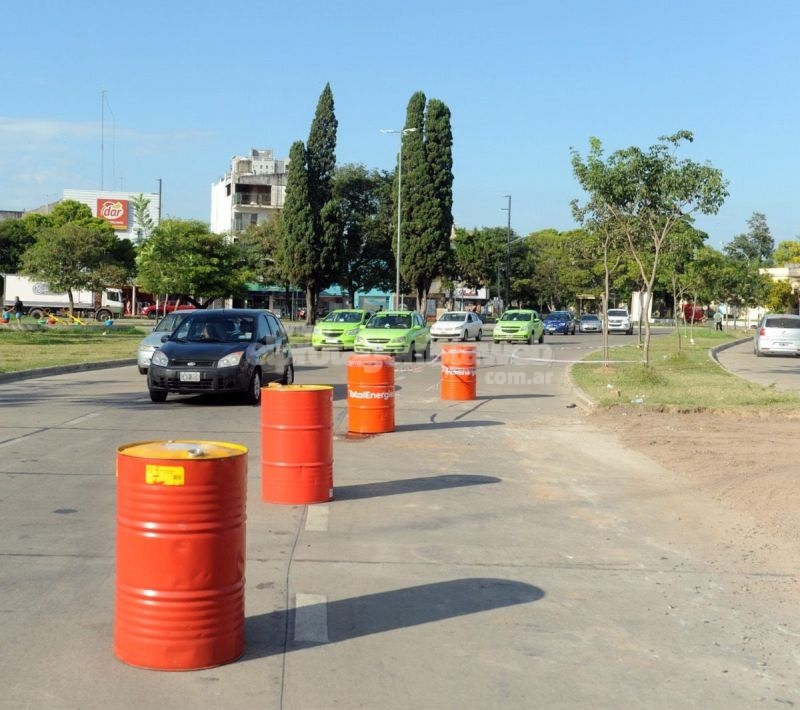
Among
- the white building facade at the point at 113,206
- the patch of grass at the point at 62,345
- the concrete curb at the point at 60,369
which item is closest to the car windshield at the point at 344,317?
the patch of grass at the point at 62,345

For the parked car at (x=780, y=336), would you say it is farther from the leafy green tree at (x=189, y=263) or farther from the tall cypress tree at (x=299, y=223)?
the tall cypress tree at (x=299, y=223)

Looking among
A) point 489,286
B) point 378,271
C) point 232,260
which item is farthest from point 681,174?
point 489,286

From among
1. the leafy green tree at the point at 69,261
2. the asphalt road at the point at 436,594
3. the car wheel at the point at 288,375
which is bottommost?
the asphalt road at the point at 436,594

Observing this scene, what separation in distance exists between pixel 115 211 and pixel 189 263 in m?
75.3

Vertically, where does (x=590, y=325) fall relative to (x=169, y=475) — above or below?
below

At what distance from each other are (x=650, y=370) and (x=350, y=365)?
11148mm

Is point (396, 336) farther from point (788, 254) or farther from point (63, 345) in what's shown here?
point (788, 254)

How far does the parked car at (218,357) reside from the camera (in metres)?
17.4

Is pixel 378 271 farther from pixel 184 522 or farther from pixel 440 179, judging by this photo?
pixel 184 522

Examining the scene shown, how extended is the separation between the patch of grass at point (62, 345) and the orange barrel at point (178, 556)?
1939 centimetres

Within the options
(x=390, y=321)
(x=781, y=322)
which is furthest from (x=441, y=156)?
(x=390, y=321)

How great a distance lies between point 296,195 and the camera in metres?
69.9

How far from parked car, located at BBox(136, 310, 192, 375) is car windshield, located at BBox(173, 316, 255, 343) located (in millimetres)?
3627

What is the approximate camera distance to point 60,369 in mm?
25078
